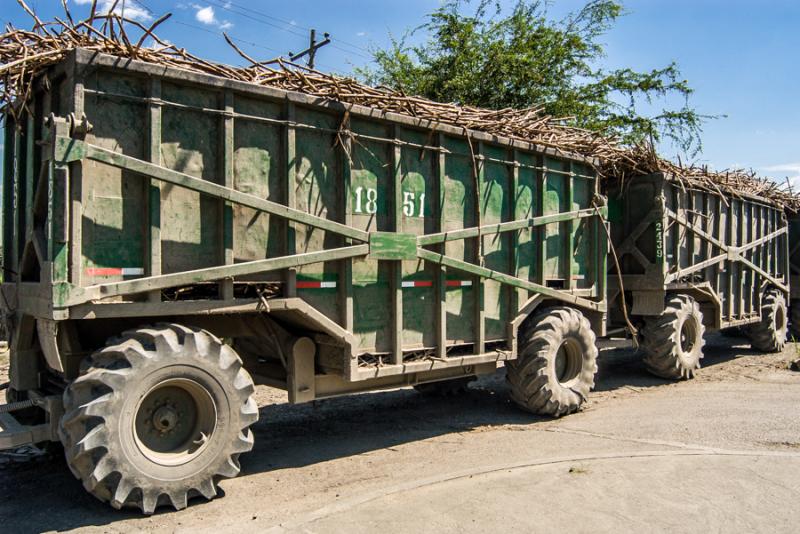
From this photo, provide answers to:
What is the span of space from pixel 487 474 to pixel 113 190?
12.7 feet

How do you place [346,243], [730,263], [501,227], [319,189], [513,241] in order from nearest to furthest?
[319,189], [346,243], [501,227], [513,241], [730,263]

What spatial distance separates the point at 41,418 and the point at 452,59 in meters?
13.9

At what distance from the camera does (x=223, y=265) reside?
5.46 m

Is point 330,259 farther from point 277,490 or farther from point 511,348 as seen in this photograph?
point 511,348

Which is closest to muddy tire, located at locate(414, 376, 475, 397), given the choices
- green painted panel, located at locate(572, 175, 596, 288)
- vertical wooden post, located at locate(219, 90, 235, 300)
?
green painted panel, located at locate(572, 175, 596, 288)

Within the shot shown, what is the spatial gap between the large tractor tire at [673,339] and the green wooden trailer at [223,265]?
3.15 meters

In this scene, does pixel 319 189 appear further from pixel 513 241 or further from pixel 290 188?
pixel 513 241

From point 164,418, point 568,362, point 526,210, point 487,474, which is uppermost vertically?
point 526,210

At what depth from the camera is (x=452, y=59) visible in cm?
1720

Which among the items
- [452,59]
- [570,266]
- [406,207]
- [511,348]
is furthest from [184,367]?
[452,59]

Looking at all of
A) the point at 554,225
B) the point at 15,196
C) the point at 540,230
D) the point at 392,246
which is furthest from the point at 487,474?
the point at 15,196

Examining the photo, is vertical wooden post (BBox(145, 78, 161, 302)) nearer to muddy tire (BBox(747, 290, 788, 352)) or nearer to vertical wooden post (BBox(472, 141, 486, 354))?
vertical wooden post (BBox(472, 141, 486, 354))

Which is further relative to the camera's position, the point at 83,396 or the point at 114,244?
the point at 114,244

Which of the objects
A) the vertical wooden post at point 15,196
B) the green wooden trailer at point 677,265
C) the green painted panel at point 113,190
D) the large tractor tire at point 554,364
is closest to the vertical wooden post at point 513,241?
the large tractor tire at point 554,364
